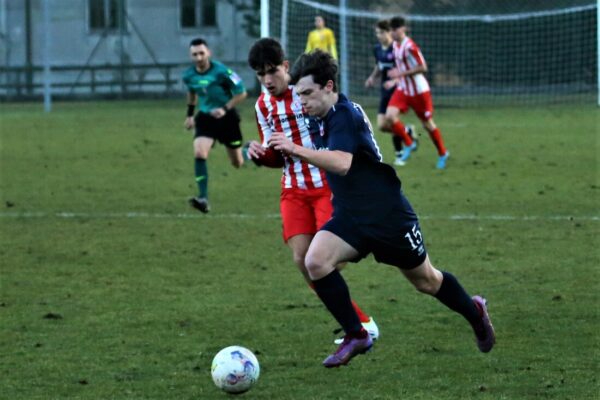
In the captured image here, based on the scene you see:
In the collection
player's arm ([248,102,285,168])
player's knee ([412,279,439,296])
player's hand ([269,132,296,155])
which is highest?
player's hand ([269,132,296,155])

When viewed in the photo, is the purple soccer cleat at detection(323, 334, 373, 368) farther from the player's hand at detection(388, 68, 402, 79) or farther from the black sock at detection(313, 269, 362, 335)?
the player's hand at detection(388, 68, 402, 79)

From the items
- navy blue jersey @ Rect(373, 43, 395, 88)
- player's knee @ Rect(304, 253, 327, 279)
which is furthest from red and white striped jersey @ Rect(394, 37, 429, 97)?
player's knee @ Rect(304, 253, 327, 279)

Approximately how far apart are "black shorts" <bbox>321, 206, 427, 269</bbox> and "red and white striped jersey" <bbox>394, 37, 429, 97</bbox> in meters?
11.4

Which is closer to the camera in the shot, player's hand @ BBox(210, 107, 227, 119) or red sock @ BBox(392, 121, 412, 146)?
player's hand @ BBox(210, 107, 227, 119)

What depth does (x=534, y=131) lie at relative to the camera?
23344mm

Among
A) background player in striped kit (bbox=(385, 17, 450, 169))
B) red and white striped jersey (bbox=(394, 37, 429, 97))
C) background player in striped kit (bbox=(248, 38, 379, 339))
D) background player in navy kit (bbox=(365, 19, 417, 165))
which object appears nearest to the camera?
background player in striped kit (bbox=(248, 38, 379, 339))

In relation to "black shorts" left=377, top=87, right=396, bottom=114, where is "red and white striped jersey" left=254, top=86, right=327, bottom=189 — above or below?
above

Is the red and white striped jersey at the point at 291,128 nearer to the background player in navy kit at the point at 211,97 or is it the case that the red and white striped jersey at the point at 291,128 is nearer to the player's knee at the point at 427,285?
the player's knee at the point at 427,285

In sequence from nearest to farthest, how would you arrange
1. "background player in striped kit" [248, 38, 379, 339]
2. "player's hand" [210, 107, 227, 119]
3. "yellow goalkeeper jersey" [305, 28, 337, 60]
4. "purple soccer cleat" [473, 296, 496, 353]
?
"purple soccer cleat" [473, 296, 496, 353]
"background player in striped kit" [248, 38, 379, 339]
"player's hand" [210, 107, 227, 119]
"yellow goalkeeper jersey" [305, 28, 337, 60]

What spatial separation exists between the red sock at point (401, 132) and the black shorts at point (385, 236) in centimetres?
1123

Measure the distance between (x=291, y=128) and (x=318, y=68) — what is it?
4.05ft

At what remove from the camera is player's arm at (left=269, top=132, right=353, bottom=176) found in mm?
5660

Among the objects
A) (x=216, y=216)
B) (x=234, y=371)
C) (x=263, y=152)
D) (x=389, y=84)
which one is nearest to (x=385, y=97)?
(x=389, y=84)

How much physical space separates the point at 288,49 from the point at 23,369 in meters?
22.1
